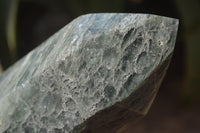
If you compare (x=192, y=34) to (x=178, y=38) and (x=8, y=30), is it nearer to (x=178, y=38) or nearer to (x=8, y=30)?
(x=178, y=38)

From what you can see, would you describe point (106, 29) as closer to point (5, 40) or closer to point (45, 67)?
point (45, 67)

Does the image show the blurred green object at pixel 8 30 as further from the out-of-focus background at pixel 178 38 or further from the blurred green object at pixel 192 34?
the blurred green object at pixel 192 34

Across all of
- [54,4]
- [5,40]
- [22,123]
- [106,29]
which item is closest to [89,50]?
[106,29]

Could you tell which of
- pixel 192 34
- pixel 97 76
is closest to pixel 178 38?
pixel 192 34

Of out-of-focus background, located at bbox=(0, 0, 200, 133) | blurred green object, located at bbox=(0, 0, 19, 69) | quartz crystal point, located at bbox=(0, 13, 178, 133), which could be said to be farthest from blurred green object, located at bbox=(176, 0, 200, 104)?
quartz crystal point, located at bbox=(0, 13, 178, 133)

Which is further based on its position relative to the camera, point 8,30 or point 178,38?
point 178,38

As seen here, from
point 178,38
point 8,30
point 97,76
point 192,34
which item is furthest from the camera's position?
point 178,38
